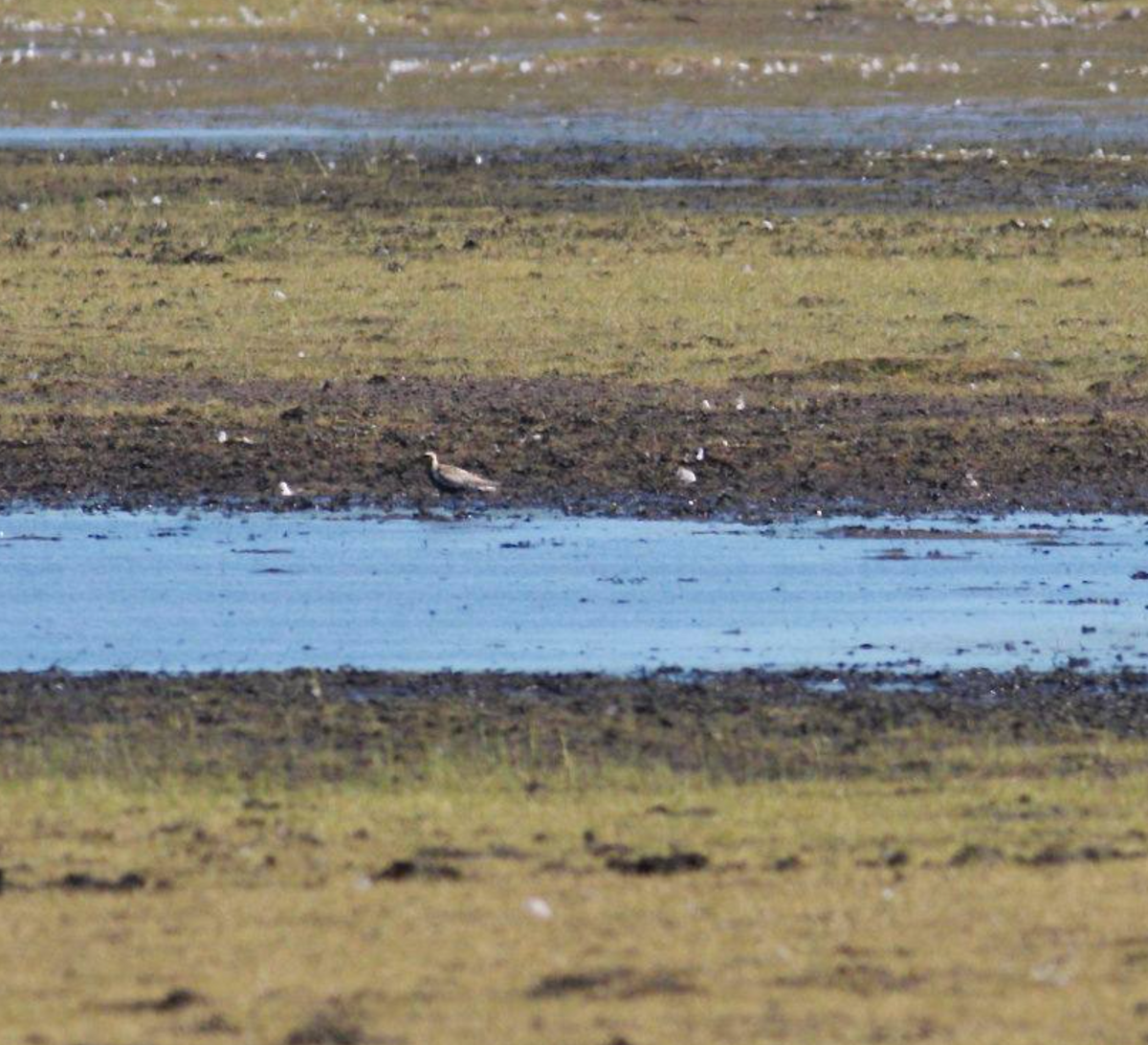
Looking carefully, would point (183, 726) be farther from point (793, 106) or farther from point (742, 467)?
point (793, 106)

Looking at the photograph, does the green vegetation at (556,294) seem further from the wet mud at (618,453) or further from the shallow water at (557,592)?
the shallow water at (557,592)

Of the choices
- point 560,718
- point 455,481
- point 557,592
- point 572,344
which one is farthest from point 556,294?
point 560,718

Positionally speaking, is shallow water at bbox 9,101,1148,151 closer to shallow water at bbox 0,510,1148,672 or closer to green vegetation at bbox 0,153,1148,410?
green vegetation at bbox 0,153,1148,410

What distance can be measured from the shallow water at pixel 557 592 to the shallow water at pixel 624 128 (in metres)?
21.1

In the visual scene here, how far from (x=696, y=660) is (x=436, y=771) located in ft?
6.43

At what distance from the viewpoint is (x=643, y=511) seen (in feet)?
43.3

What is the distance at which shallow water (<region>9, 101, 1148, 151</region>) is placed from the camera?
1347 inches

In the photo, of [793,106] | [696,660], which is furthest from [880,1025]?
[793,106]

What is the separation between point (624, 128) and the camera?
121ft

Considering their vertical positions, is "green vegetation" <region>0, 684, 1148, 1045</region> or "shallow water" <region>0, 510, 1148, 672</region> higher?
"green vegetation" <region>0, 684, 1148, 1045</region>

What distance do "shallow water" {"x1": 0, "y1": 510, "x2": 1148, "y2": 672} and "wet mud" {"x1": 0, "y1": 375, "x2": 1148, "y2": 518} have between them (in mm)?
477

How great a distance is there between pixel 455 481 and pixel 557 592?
2254 mm

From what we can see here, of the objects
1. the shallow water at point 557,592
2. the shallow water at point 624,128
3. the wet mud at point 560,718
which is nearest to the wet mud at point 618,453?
the shallow water at point 557,592

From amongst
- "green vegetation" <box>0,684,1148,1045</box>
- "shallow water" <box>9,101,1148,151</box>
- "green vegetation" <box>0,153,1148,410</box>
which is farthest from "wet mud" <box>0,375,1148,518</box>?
"shallow water" <box>9,101,1148,151</box>
